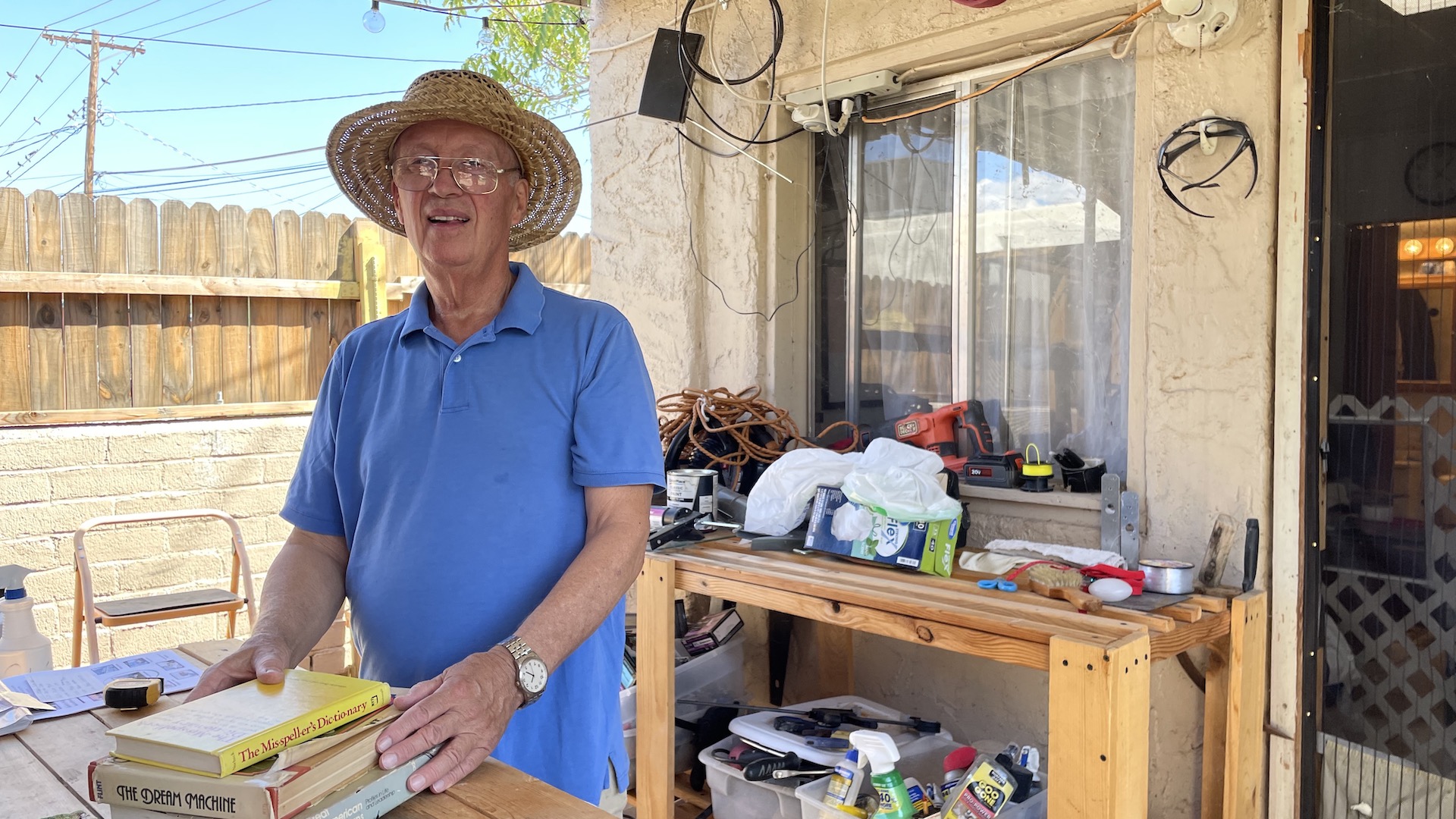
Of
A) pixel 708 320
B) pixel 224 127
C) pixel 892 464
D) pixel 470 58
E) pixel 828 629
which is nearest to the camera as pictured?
pixel 892 464

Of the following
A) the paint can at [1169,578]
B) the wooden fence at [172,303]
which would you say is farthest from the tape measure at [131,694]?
the wooden fence at [172,303]

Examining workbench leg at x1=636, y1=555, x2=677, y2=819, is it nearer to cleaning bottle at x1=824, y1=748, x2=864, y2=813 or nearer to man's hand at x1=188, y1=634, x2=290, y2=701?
cleaning bottle at x1=824, y1=748, x2=864, y2=813

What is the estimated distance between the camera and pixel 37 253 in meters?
4.46

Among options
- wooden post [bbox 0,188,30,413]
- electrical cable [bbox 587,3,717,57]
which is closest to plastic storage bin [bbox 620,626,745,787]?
electrical cable [bbox 587,3,717,57]

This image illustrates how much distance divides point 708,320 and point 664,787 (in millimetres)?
1706

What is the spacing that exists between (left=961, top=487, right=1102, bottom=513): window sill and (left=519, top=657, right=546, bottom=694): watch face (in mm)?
1825

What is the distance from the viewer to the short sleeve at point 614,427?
61.7 inches

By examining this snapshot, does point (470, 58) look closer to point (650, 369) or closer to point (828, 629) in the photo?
point (650, 369)

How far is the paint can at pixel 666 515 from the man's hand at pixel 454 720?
65.6 inches

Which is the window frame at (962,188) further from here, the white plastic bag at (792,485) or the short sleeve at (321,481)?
the short sleeve at (321,481)

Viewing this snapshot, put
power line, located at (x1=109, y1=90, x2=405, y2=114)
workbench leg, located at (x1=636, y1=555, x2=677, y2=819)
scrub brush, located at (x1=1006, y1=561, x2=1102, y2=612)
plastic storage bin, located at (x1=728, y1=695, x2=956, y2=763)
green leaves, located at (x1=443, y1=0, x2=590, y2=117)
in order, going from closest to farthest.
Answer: scrub brush, located at (x1=1006, y1=561, x2=1102, y2=612) < plastic storage bin, located at (x1=728, y1=695, x2=956, y2=763) < workbench leg, located at (x1=636, y1=555, x2=677, y2=819) < green leaves, located at (x1=443, y1=0, x2=590, y2=117) < power line, located at (x1=109, y1=90, x2=405, y2=114)

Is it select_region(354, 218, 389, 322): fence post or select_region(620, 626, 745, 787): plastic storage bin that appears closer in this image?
select_region(620, 626, 745, 787): plastic storage bin

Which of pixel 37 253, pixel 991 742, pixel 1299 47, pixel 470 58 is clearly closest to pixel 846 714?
pixel 991 742

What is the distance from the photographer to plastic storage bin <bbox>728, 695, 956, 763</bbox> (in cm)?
257
